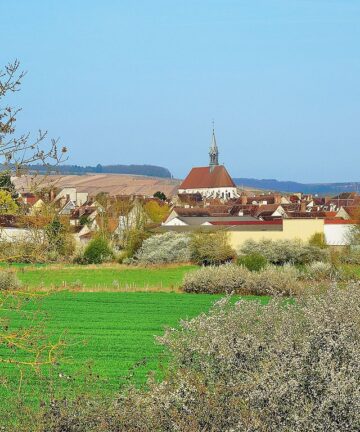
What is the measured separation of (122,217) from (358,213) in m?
19.8

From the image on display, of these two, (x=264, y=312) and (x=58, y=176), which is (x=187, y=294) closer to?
(x=264, y=312)

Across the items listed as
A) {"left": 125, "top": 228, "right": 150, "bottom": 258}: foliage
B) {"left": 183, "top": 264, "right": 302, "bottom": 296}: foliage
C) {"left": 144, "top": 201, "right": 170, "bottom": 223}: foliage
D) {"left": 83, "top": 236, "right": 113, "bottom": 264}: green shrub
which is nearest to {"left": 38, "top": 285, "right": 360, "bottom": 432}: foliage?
{"left": 183, "top": 264, "right": 302, "bottom": 296}: foliage

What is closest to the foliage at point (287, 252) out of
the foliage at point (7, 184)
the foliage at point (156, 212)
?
the foliage at point (156, 212)

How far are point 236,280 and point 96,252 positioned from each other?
71.9 feet

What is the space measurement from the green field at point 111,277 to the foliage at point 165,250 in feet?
6.53

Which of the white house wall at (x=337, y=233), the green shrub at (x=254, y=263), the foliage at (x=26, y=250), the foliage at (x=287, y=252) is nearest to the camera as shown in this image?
the foliage at (x=26, y=250)

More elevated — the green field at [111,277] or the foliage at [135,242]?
the foliage at [135,242]

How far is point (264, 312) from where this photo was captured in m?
13.2

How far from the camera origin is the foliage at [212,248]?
2324 inches

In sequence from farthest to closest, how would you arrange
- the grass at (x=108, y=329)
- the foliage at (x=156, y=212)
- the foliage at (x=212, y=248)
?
the foliage at (x=156, y=212) → the foliage at (x=212, y=248) → the grass at (x=108, y=329)

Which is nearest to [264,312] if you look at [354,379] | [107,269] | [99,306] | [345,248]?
[354,379]

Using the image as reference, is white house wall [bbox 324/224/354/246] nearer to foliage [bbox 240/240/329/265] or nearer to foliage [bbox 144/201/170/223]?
foliage [bbox 240/240/329/265]

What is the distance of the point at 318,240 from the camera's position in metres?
63.9

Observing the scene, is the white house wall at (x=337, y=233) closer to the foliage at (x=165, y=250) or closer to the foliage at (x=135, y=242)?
the foliage at (x=165, y=250)
